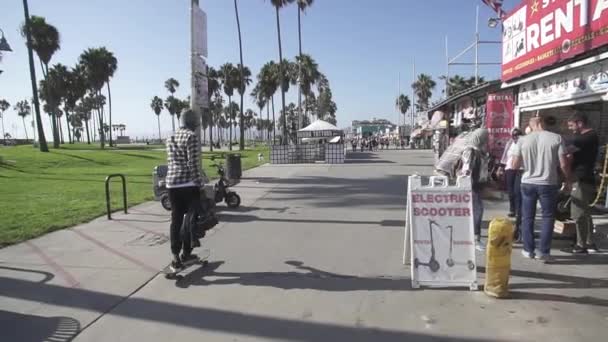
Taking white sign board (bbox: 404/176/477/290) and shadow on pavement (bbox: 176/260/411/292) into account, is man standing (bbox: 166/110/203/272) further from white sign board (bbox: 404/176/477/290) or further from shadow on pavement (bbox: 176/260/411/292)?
white sign board (bbox: 404/176/477/290)

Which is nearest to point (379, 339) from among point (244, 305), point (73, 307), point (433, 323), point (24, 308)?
point (433, 323)

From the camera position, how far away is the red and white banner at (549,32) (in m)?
7.03

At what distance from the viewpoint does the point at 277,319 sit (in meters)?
4.01

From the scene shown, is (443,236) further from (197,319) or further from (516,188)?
(516,188)

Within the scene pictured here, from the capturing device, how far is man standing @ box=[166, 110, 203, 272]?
17.0 feet

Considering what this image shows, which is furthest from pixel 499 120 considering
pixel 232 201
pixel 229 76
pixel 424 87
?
pixel 424 87

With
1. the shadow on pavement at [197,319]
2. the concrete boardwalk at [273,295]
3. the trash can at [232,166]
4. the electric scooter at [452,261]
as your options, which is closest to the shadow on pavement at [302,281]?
the concrete boardwalk at [273,295]

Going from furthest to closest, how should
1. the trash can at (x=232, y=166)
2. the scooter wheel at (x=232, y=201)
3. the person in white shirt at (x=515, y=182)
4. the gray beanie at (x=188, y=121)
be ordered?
the trash can at (x=232, y=166) → the scooter wheel at (x=232, y=201) → the person in white shirt at (x=515, y=182) → the gray beanie at (x=188, y=121)

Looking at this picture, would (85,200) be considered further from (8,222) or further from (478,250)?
(478,250)

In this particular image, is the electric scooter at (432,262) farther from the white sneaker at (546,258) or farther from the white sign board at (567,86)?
the white sign board at (567,86)

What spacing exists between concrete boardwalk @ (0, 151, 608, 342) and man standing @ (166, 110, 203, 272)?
0.37 m

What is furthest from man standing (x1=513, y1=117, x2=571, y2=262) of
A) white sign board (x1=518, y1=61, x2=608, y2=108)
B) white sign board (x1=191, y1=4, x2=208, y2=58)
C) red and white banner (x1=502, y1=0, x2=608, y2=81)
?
white sign board (x1=191, y1=4, x2=208, y2=58)

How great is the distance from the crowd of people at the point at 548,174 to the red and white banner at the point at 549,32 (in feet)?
6.55

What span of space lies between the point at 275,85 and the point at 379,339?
180 ft
